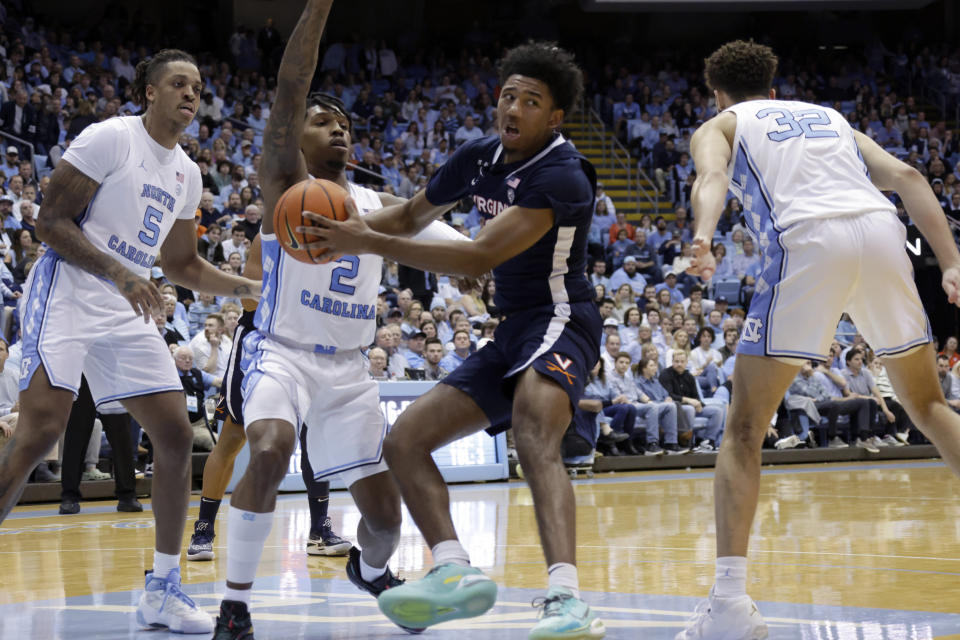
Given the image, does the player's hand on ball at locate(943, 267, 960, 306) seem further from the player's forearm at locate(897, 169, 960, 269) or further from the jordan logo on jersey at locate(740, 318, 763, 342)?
the jordan logo on jersey at locate(740, 318, 763, 342)

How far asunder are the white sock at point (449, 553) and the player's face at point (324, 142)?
64.7 inches

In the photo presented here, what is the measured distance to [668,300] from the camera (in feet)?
55.1

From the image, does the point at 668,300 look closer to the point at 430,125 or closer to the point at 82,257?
the point at 430,125

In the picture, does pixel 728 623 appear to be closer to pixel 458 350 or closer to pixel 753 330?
pixel 753 330

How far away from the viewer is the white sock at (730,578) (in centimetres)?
390

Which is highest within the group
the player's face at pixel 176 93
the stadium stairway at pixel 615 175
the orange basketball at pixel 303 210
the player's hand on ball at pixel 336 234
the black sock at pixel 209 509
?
the stadium stairway at pixel 615 175

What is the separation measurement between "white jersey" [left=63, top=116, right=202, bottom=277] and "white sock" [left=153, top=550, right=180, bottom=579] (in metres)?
1.16

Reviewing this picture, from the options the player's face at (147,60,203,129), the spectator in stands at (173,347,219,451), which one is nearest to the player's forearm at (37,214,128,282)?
the player's face at (147,60,203,129)

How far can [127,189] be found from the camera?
15.7 ft

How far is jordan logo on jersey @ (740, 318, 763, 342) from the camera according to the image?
4062 millimetres

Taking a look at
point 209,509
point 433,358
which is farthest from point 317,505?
point 433,358

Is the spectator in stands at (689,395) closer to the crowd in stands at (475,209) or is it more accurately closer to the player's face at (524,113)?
the crowd in stands at (475,209)

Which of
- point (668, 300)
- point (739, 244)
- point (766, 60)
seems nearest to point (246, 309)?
point (766, 60)

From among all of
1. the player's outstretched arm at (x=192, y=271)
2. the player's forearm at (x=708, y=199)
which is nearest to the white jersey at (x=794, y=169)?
the player's forearm at (x=708, y=199)
